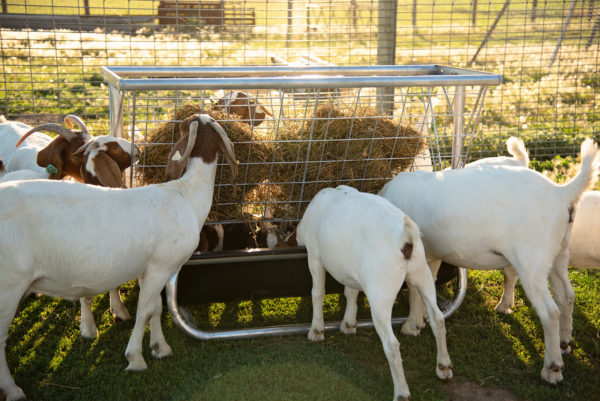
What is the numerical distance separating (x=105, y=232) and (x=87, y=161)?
93 cm

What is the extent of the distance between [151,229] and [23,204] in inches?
27.5

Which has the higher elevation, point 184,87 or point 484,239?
point 184,87

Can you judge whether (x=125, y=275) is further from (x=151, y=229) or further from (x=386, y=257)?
(x=386, y=257)

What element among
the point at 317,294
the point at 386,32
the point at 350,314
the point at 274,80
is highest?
the point at 386,32

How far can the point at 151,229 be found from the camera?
3.71m

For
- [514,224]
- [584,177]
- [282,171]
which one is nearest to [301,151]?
[282,171]

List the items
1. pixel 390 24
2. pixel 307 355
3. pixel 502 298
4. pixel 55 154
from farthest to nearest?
pixel 390 24
pixel 502 298
pixel 55 154
pixel 307 355

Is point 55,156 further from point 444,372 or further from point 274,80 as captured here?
point 444,372

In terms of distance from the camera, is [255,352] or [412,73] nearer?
[255,352]

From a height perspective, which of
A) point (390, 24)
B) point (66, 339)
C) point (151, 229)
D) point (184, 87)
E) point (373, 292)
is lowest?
point (66, 339)

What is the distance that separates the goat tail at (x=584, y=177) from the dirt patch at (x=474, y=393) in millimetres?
1202

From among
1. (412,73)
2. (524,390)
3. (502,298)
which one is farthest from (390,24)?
(524,390)

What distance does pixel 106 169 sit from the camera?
4.29m

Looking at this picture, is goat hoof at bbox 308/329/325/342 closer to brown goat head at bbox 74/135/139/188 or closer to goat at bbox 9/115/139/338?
goat at bbox 9/115/139/338
